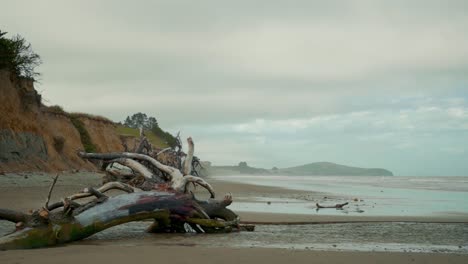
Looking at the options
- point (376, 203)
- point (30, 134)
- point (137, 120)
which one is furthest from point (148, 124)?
point (376, 203)

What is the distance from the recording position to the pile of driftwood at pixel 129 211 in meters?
7.59

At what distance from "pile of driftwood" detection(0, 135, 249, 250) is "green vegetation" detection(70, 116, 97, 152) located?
35.8 m

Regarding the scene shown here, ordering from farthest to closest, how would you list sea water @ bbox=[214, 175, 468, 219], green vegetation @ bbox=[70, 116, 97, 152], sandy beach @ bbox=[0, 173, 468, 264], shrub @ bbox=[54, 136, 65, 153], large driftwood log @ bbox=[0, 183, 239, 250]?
1. green vegetation @ bbox=[70, 116, 97, 152]
2. shrub @ bbox=[54, 136, 65, 153]
3. sea water @ bbox=[214, 175, 468, 219]
4. large driftwood log @ bbox=[0, 183, 239, 250]
5. sandy beach @ bbox=[0, 173, 468, 264]

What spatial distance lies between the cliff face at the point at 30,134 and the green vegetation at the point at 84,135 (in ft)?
4.92

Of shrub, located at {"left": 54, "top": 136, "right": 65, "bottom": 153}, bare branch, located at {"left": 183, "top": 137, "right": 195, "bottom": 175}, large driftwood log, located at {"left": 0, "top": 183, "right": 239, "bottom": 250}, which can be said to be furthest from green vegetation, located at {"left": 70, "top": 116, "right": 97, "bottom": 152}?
large driftwood log, located at {"left": 0, "top": 183, "right": 239, "bottom": 250}

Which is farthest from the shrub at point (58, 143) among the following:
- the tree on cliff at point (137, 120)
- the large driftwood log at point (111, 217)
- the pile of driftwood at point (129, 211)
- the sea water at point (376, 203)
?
the tree on cliff at point (137, 120)

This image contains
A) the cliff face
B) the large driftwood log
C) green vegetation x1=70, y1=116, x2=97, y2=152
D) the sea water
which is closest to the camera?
the large driftwood log

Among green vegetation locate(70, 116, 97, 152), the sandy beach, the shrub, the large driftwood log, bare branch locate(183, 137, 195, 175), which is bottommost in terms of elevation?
the sandy beach

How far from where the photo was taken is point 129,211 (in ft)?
29.8

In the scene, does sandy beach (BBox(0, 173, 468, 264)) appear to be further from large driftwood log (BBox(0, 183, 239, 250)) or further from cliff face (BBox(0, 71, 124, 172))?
cliff face (BBox(0, 71, 124, 172))

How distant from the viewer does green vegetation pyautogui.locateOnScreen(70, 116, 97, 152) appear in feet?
154

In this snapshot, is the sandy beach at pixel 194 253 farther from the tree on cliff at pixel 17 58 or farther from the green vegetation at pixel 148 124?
the green vegetation at pixel 148 124

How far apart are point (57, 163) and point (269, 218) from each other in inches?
1016

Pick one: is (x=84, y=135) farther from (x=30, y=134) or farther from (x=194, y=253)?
(x=194, y=253)
